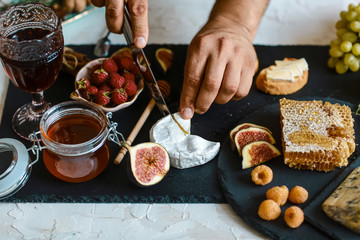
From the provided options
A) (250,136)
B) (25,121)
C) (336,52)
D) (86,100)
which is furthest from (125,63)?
(336,52)

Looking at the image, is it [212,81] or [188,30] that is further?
[188,30]

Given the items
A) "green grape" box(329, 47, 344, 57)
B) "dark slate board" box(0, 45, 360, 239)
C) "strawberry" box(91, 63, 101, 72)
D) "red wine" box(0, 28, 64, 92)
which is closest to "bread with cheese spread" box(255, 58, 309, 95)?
"dark slate board" box(0, 45, 360, 239)

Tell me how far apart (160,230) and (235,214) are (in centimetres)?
36

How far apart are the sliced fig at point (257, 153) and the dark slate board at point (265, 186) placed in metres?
0.03

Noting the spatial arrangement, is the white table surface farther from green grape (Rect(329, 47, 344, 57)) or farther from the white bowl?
green grape (Rect(329, 47, 344, 57))

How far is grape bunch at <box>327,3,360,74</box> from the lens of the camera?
2705 mm

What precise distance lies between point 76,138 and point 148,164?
0.37 meters

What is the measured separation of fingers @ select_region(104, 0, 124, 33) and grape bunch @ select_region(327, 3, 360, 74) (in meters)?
1.37

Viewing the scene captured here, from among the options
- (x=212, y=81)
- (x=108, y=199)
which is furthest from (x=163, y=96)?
(x=108, y=199)

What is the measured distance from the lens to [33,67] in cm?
220

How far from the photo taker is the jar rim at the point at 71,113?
80.7 inches

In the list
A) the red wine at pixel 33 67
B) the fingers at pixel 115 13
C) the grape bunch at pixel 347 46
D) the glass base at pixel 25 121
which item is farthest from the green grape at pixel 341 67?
the glass base at pixel 25 121

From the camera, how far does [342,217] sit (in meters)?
1.98

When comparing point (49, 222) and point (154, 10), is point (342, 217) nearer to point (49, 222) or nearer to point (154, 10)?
point (49, 222)
